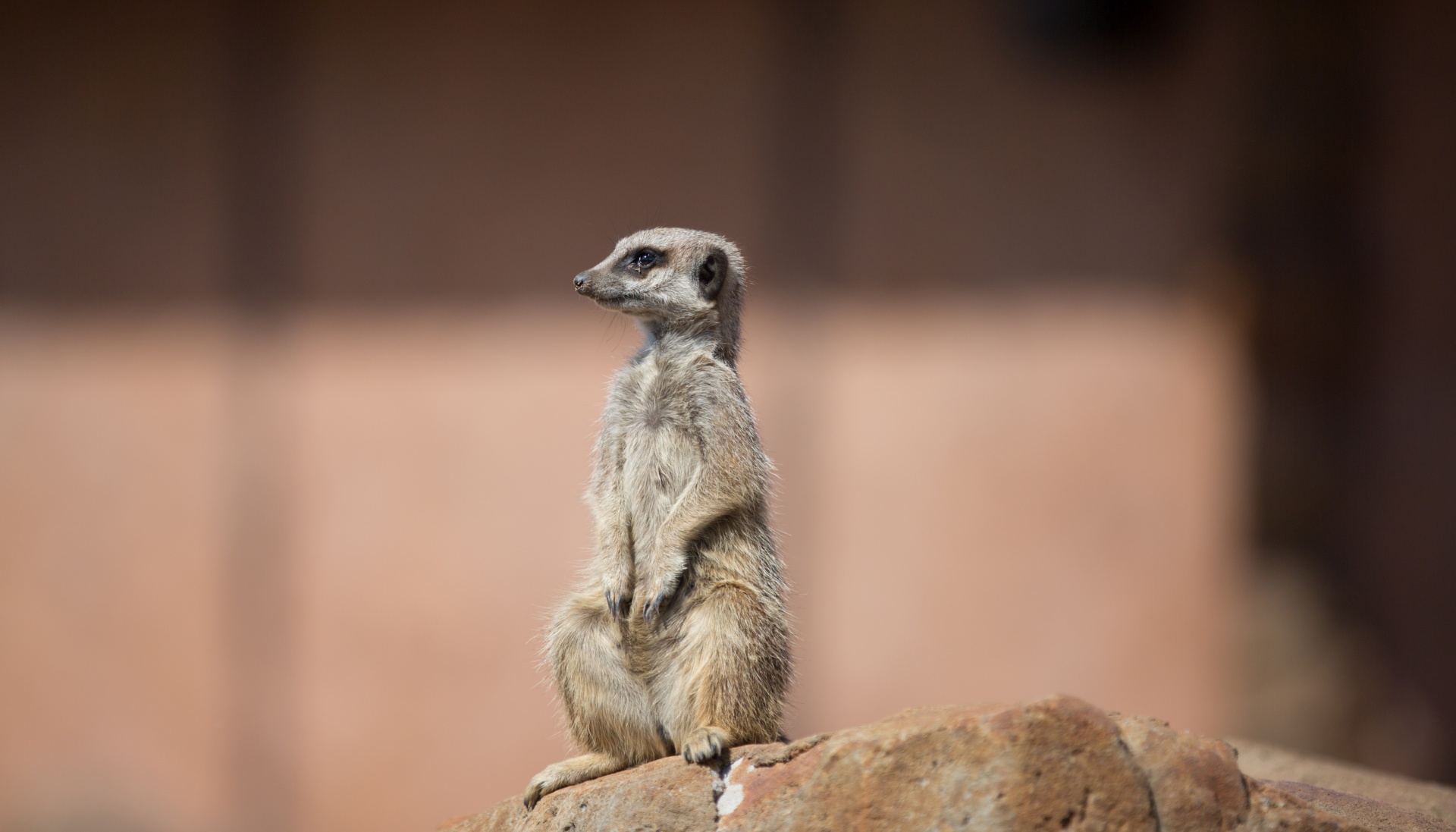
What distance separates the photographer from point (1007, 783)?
5.68 ft

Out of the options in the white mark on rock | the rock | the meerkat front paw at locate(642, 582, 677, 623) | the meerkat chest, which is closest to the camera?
the white mark on rock

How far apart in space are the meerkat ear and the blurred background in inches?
61.1

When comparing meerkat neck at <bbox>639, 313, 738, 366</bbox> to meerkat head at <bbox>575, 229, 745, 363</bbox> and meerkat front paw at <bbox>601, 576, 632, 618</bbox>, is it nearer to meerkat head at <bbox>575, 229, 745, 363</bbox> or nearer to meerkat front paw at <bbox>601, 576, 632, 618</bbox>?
meerkat head at <bbox>575, 229, 745, 363</bbox>

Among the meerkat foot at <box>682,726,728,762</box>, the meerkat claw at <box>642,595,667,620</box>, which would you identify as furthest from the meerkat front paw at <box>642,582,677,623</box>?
the meerkat foot at <box>682,726,728,762</box>

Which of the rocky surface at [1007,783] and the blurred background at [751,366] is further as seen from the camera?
the blurred background at [751,366]

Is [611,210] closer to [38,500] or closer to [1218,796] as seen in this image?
[38,500]

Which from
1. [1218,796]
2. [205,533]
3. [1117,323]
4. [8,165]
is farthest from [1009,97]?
[8,165]

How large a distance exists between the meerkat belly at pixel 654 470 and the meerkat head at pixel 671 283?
0.71 feet

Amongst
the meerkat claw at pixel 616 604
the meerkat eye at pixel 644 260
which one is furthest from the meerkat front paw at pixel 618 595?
the meerkat eye at pixel 644 260

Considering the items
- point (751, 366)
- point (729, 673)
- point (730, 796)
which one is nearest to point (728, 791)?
point (730, 796)

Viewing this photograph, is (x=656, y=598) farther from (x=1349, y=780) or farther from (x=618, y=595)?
(x=1349, y=780)

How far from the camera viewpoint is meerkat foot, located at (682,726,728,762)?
81.4 inches

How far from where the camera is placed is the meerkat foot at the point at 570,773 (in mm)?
2252

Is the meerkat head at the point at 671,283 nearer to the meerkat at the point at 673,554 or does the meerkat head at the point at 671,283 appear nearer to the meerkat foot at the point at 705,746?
the meerkat at the point at 673,554
